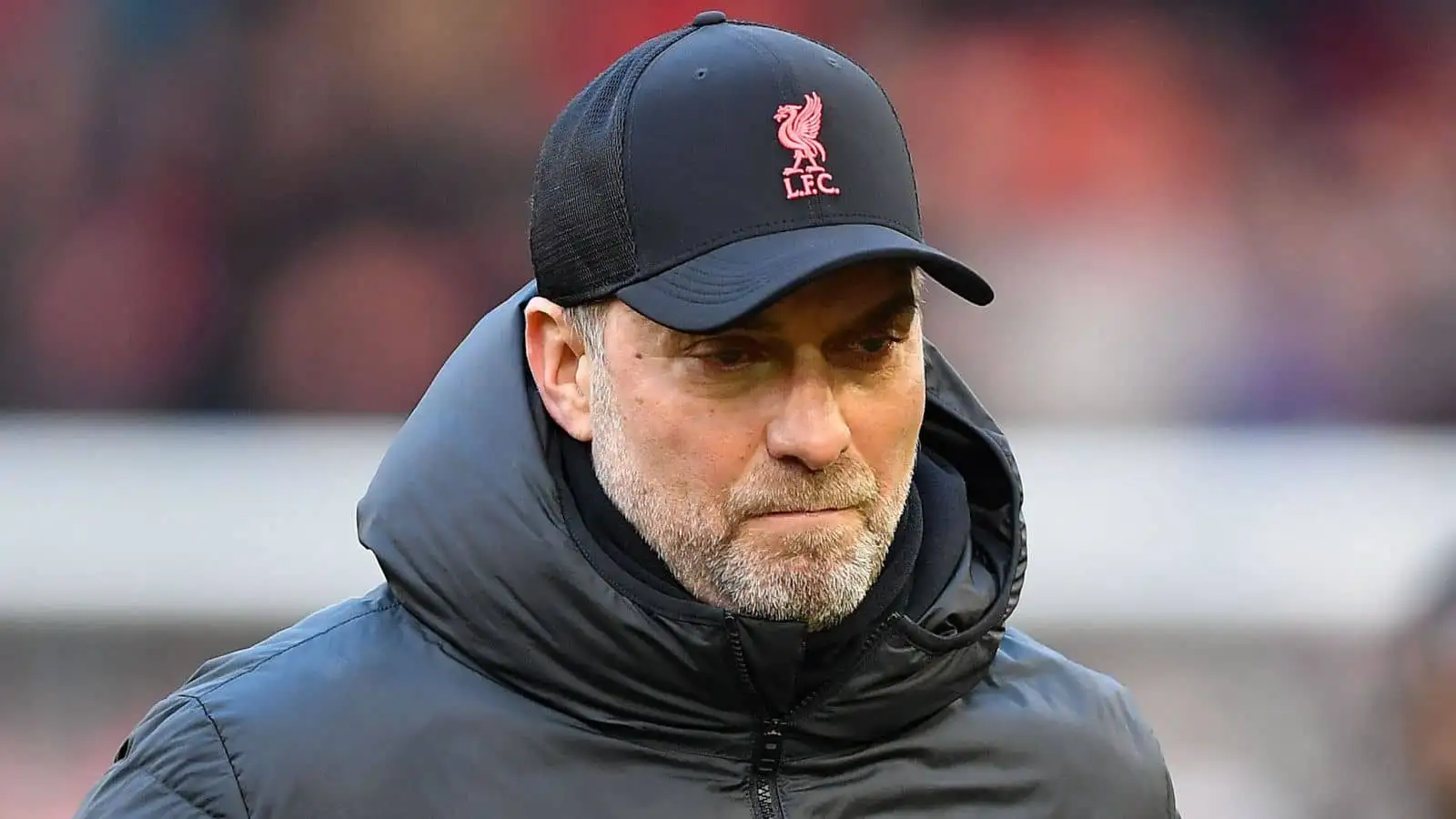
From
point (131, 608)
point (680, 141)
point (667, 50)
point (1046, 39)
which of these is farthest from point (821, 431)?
point (1046, 39)

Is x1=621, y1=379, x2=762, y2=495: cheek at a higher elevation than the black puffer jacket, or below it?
higher

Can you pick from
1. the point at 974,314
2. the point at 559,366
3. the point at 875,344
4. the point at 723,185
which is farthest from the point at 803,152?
the point at 974,314

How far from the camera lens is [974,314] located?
4086 mm

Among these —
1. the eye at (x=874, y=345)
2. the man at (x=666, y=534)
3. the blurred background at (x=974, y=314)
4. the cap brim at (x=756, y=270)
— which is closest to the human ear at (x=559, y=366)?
the man at (x=666, y=534)

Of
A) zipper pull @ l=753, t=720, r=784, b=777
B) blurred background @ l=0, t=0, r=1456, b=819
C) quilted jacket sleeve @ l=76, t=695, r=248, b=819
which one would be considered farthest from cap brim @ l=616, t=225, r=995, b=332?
blurred background @ l=0, t=0, r=1456, b=819

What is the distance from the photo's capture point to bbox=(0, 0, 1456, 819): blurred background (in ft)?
11.5

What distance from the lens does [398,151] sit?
3.77 meters

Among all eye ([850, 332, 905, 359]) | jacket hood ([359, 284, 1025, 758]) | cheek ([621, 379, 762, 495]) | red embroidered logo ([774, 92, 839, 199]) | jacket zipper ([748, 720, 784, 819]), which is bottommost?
jacket zipper ([748, 720, 784, 819])

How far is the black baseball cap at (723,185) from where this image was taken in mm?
1462

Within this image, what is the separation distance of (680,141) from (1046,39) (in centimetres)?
287

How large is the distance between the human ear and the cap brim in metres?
0.13

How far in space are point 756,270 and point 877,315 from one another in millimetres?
133

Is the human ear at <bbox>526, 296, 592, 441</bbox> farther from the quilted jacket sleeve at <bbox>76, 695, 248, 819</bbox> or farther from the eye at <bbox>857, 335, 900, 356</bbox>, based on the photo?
the quilted jacket sleeve at <bbox>76, 695, 248, 819</bbox>

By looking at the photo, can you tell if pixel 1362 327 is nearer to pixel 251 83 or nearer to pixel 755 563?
pixel 251 83
